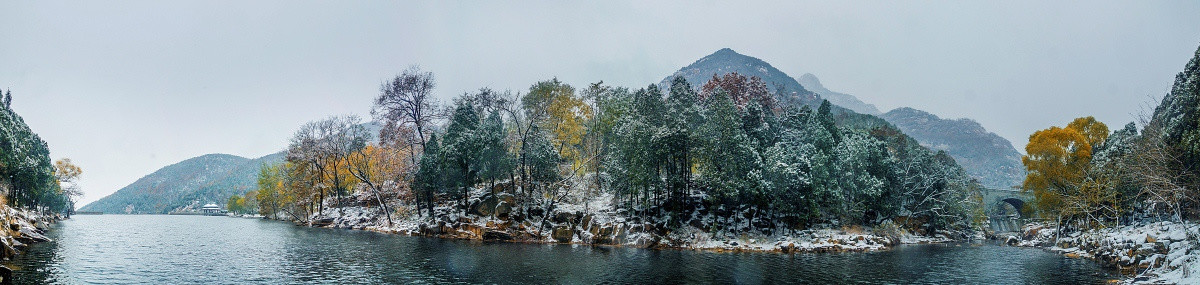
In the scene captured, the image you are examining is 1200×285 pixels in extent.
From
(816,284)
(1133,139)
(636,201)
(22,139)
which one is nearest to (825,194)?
(636,201)

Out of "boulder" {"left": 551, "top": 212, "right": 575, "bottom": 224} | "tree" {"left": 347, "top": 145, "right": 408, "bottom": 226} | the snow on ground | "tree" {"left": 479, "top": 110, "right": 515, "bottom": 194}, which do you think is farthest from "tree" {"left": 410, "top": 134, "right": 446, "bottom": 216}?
"boulder" {"left": 551, "top": 212, "right": 575, "bottom": 224}

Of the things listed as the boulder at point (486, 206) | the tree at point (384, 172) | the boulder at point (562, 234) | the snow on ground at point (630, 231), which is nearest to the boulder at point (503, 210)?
the snow on ground at point (630, 231)

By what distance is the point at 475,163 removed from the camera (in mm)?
61312

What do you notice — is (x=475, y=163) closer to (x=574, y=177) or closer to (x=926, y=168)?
(x=574, y=177)

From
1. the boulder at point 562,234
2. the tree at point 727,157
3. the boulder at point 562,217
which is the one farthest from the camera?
the boulder at point 562,217

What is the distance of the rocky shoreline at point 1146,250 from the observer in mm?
26969

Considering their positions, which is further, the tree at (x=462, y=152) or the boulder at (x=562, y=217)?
the tree at (x=462, y=152)

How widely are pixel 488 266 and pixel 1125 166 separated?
154ft

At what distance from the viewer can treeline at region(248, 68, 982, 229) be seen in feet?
170

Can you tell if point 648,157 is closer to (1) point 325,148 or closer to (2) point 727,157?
(2) point 727,157

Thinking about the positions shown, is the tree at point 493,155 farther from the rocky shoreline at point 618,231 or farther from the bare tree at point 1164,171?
the bare tree at point 1164,171

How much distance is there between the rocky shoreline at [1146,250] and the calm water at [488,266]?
1.92 m

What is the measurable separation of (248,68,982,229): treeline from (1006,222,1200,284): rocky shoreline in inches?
691

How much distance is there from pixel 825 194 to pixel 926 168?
2596cm
